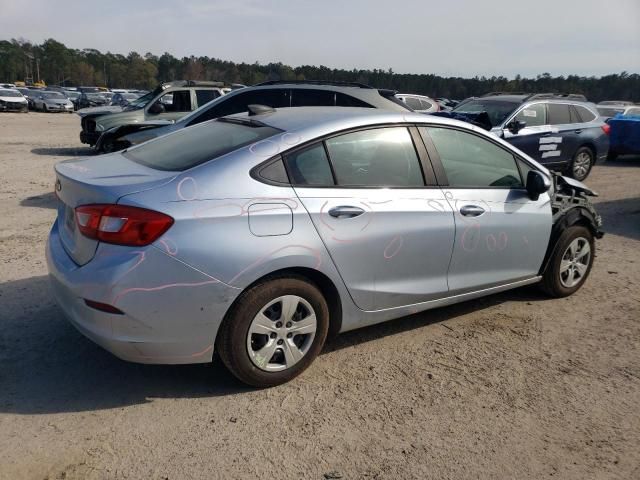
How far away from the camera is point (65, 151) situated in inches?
595

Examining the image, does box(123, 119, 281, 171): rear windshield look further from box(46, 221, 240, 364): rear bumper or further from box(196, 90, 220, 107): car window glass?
box(196, 90, 220, 107): car window glass

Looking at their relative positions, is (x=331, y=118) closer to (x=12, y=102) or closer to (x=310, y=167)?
(x=310, y=167)

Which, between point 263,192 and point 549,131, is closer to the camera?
point 263,192

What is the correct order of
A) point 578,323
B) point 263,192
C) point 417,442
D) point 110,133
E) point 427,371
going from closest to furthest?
point 417,442 → point 263,192 → point 427,371 → point 578,323 → point 110,133

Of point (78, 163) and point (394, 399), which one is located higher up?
point (78, 163)

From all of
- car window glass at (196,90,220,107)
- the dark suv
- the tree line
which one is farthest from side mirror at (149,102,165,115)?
the tree line

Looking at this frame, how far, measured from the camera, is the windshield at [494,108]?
10.1 metres

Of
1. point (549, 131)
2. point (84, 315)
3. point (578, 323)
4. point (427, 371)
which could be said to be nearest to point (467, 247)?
point (427, 371)

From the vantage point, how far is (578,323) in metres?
4.47

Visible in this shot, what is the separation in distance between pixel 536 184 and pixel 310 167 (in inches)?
77.1

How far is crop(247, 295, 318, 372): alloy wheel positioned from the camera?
10.5ft

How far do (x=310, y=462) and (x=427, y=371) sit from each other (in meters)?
1.19

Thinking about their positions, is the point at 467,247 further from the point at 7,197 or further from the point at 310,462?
the point at 7,197

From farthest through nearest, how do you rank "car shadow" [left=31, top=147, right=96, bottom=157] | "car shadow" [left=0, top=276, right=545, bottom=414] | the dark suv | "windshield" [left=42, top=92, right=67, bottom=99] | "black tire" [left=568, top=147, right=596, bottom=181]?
"windshield" [left=42, top=92, right=67, bottom=99]
"car shadow" [left=31, top=147, right=96, bottom=157]
"black tire" [left=568, top=147, right=596, bottom=181]
the dark suv
"car shadow" [left=0, top=276, right=545, bottom=414]
